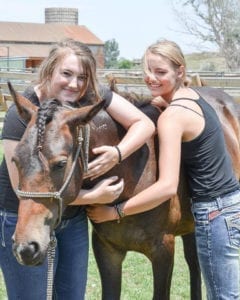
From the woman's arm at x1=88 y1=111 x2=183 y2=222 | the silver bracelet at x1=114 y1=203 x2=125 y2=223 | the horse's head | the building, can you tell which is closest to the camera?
the horse's head

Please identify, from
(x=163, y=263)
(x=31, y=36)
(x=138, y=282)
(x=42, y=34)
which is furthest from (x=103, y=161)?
(x=42, y=34)

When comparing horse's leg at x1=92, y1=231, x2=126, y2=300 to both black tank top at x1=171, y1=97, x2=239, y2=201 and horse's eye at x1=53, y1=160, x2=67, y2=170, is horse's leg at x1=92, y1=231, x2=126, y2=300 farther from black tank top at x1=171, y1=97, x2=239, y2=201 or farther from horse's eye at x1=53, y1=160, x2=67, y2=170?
horse's eye at x1=53, y1=160, x2=67, y2=170

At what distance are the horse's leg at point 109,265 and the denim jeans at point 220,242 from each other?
0.63 metres

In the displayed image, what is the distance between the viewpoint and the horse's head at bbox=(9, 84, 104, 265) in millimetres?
2633

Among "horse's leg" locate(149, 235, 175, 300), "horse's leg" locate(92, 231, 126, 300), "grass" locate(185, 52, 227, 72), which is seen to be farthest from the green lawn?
"grass" locate(185, 52, 227, 72)

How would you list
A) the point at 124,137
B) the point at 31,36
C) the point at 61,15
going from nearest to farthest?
1. the point at 124,137
2. the point at 31,36
3. the point at 61,15

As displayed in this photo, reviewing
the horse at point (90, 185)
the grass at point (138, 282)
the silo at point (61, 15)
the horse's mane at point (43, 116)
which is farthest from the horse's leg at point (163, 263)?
the silo at point (61, 15)

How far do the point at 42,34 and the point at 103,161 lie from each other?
63953 mm

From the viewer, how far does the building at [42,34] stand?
62.4 metres

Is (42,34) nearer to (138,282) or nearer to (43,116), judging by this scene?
(138,282)

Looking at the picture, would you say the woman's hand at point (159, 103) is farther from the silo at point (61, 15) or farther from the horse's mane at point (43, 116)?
the silo at point (61, 15)

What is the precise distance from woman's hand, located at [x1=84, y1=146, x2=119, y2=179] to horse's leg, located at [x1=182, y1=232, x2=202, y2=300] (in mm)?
1880

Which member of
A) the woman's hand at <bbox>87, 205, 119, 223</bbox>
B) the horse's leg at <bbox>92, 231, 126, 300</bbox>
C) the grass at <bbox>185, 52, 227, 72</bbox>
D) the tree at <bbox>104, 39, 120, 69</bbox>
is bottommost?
the horse's leg at <bbox>92, 231, 126, 300</bbox>

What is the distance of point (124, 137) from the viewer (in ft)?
11.0
